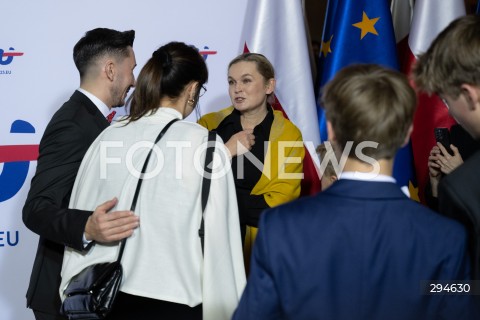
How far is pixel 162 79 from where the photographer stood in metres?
1.87

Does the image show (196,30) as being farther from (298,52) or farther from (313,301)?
(313,301)

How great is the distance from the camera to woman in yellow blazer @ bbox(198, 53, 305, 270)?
2736mm

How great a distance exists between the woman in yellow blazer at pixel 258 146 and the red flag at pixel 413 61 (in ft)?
2.44

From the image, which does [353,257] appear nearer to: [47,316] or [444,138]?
[47,316]

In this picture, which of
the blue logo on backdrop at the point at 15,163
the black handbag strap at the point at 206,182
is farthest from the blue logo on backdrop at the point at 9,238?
the black handbag strap at the point at 206,182

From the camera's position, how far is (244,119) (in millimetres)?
2955

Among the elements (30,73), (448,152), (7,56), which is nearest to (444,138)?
(448,152)

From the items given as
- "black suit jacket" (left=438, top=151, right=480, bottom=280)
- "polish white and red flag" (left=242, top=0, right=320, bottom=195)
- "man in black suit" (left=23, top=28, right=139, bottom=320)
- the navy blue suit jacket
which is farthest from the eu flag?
the navy blue suit jacket

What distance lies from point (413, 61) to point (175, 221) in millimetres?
2117

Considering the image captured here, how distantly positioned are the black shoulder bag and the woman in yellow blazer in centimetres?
100

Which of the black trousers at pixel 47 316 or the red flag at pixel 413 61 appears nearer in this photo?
the black trousers at pixel 47 316

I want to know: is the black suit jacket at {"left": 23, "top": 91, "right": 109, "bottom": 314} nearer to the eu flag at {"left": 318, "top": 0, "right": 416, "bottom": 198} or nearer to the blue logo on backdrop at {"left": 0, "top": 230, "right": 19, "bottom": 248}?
the blue logo on backdrop at {"left": 0, "top": 230, "right": 19, "bottom": 248}

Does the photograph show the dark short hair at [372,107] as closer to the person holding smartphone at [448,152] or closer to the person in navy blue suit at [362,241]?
the person in navy blue suit at [362,241]

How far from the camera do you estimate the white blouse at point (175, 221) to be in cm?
171
